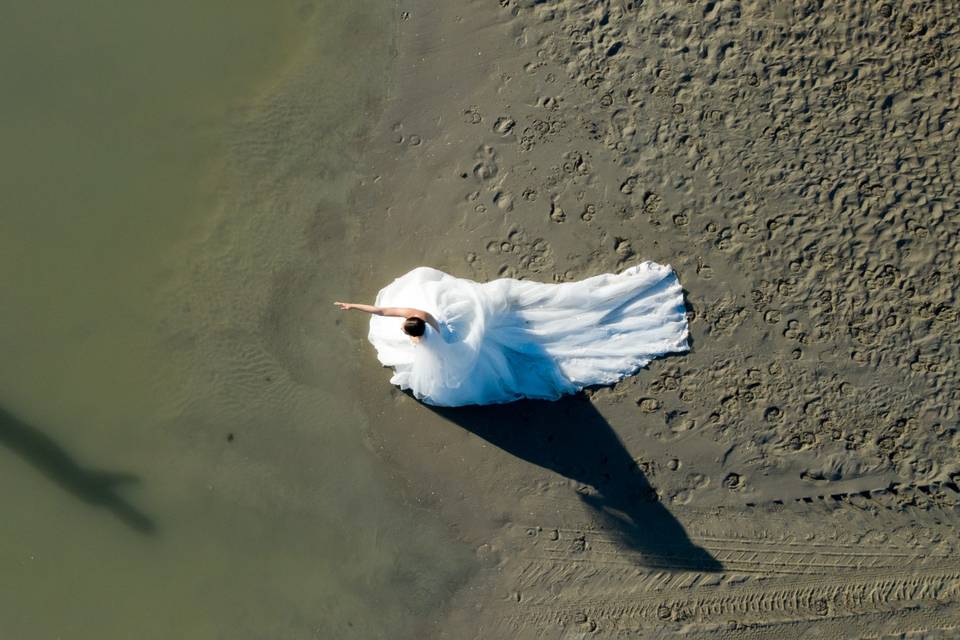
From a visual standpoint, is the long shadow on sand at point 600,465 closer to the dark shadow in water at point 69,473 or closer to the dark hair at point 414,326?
the dark hair at point 414,326

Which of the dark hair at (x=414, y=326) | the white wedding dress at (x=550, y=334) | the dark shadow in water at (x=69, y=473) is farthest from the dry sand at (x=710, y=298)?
the dark shadow in water at (x=69, y=473)

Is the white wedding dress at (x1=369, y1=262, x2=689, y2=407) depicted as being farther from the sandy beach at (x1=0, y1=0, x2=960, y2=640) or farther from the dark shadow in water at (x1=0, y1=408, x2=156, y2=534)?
the dark shadow in water at (x1=0, y1=408, x2=156, y2=534)

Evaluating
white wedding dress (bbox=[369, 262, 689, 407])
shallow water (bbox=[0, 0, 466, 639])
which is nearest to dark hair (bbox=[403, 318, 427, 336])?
white wedding dress (bbox=[369, 262, 689, 407])

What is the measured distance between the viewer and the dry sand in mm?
5000

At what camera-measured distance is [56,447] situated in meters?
5.30

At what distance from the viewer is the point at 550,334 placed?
16.1 ft

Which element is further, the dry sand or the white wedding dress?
the dry sand

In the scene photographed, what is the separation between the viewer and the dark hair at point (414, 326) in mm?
4016

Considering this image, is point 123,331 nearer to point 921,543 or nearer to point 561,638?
point 561,638

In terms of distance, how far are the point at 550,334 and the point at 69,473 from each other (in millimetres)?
4339

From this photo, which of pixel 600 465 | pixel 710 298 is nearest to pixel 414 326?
pixel 600 465

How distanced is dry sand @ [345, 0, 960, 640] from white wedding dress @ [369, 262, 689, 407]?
0.17 meters

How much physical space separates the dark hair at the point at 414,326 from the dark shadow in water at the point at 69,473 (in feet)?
10.1

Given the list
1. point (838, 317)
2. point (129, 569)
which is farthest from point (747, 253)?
point (129, 569)
